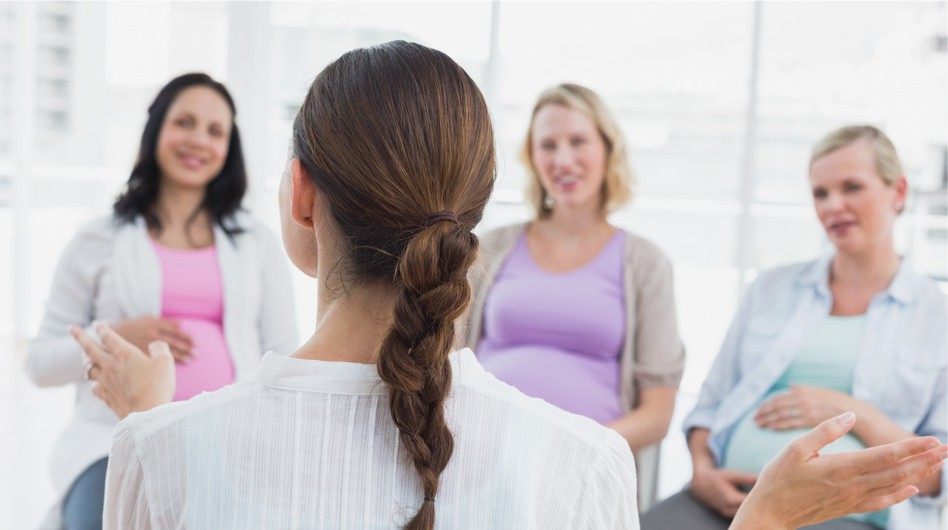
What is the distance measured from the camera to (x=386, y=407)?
1.03 meters

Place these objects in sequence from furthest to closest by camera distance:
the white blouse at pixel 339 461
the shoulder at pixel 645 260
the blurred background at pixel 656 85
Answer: the blurred background at pixel 656 85, the shoulder at pixel 645 260, the white blouse at pixel 339 461

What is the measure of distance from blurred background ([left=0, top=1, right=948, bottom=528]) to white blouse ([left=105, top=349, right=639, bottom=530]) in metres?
3.85

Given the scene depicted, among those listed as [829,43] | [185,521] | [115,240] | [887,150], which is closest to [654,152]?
[829,43]

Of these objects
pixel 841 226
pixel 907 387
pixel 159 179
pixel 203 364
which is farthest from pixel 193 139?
pixel 907 387

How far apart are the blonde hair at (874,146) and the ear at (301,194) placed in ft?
5.60

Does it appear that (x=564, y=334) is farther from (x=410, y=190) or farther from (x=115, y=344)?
(x=410, y=190)

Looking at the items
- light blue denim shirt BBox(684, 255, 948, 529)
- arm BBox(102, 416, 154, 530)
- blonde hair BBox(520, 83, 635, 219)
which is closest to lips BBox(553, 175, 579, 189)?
blonde hair BBox(520, 83, 635, 219)

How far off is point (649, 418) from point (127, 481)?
1713 millimetres

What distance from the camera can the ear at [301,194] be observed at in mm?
1103

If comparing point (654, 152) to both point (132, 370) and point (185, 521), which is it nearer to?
point (132, 370)

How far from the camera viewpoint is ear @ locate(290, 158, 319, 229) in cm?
110

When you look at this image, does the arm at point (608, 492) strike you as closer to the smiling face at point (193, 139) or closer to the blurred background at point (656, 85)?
the smiling face at point (193, 139)

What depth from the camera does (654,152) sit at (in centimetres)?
572

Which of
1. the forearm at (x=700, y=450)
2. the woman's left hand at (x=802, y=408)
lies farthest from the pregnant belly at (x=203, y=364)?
the woman's left hand at (x=802, y=408)
